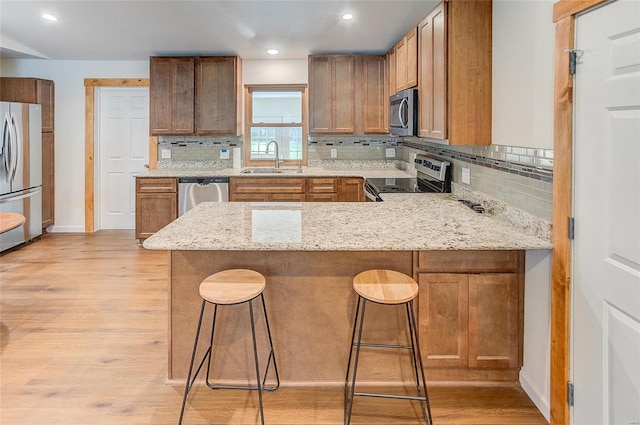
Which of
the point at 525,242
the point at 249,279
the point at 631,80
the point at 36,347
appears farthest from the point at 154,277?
the point at 631,80

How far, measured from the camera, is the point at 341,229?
2.25 meters

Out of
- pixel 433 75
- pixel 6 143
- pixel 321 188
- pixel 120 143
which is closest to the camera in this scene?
pixel 433 75

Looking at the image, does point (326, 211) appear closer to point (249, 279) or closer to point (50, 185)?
point (249, 279)

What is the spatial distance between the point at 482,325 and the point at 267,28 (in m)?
3.39

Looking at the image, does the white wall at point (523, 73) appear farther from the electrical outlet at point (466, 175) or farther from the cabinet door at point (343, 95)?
the cabinet door at point (343, 95)

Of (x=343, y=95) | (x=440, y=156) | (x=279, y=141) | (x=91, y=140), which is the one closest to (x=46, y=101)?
(x=91, y=140)

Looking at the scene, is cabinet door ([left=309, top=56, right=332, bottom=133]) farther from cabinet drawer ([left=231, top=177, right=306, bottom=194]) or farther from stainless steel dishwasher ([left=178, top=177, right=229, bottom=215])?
stainless steel dishwasher ([left=178, top=177, right=229, bottom=215])

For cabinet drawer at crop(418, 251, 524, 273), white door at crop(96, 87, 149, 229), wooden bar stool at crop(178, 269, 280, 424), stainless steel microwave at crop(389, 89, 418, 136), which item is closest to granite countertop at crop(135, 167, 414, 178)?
white door at crop(96, 87, 149, 229)

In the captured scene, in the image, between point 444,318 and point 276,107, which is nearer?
point 444,318

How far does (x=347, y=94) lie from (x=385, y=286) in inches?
152

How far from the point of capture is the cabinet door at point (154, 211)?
5273 millimetres

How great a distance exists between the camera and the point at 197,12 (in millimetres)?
3809

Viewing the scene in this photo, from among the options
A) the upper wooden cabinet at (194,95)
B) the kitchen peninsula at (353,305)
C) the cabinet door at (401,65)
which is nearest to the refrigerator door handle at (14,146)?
the upper wooden cabinet at (194,95)

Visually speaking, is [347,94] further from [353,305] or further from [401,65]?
[353,305]
